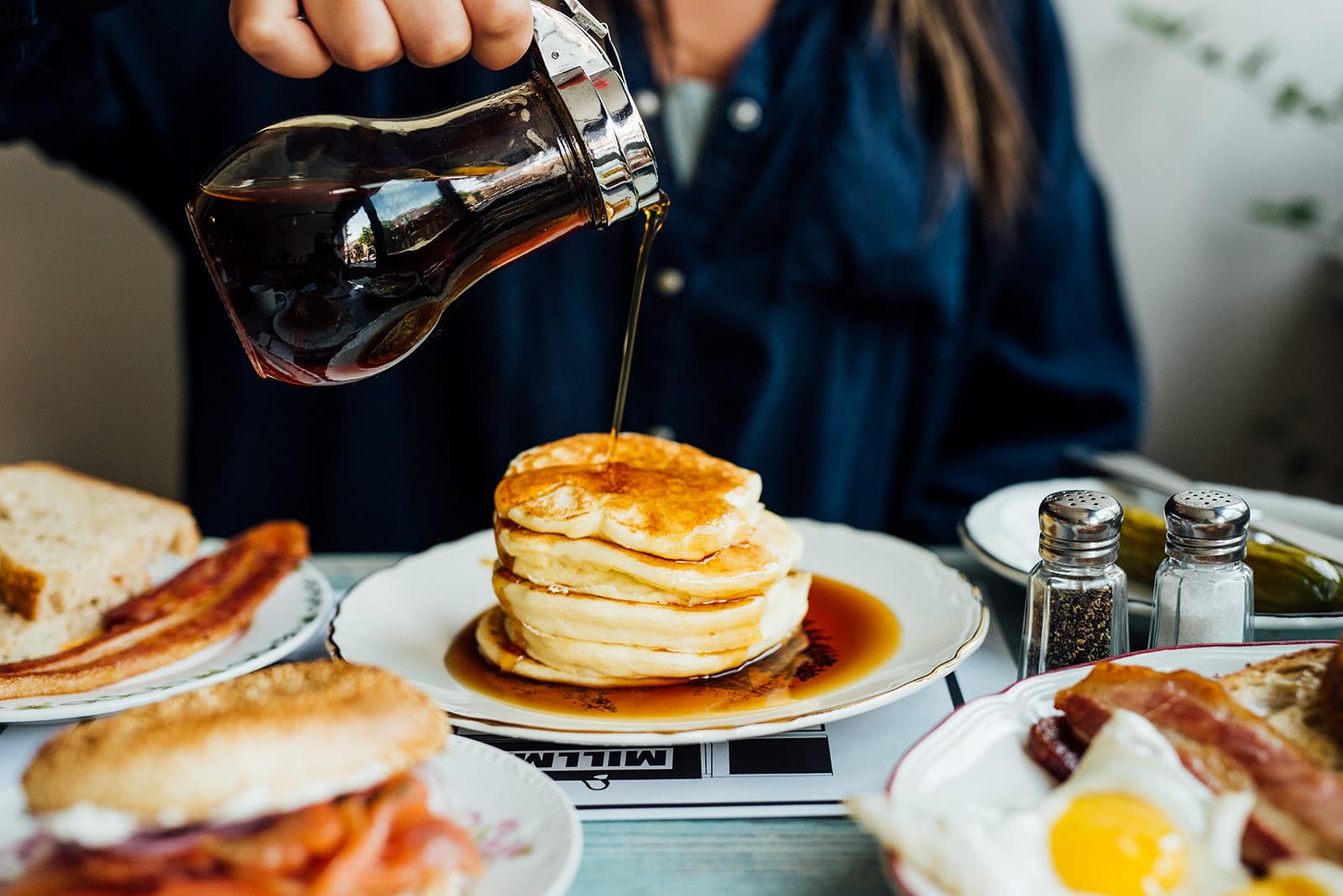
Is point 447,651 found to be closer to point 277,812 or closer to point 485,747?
point 485,747

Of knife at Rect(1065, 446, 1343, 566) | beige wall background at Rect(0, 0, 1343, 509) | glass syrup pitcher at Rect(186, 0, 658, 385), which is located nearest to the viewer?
glass syrup pitcher at Rect(186, 0, 658, 385)

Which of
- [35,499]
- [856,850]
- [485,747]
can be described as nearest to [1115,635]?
[856,850]

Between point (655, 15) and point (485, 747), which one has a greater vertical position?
point (655, 15)

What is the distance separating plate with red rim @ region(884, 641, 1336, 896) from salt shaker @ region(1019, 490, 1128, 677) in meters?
0.09

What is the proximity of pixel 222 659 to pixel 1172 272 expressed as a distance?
275 cm

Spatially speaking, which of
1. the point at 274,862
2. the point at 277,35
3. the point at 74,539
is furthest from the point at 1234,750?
the point at 74,539

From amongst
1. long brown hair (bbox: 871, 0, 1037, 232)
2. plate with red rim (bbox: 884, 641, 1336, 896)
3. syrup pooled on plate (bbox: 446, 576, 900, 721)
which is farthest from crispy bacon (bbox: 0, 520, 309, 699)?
long brown hair (bbox: 871, 0, 1037, 232)

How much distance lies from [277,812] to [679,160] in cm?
190

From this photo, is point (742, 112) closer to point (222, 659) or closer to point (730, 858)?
point (222, 659)

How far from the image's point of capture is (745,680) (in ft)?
3.80

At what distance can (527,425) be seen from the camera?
7.87 ft

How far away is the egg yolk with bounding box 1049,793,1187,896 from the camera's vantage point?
0.70m

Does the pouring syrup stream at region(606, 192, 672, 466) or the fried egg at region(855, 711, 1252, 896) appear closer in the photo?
the fried egg at region(855, 711, 1252, 896)

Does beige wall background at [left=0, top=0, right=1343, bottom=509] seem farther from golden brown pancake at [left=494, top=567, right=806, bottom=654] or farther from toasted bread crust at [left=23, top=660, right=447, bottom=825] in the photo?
toasted bread crust at [left=23, top=660, right=447, bottom=825]
